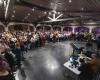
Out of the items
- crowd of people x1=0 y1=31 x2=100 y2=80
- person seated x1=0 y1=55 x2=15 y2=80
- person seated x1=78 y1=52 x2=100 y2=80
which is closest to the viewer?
person seated x1=78 y1=52 x2=100 y2=80

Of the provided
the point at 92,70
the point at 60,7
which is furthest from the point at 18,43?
the point at 92,70

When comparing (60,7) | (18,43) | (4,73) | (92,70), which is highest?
(60,7)

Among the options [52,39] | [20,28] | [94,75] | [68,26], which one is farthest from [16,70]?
[68,26]

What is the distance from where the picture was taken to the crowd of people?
5371 mm

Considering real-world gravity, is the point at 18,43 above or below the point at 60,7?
below

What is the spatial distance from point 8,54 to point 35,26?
885 inches

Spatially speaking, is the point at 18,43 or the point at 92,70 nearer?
the point at 92,70

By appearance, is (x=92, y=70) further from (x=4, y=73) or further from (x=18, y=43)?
(x=18, y=43)

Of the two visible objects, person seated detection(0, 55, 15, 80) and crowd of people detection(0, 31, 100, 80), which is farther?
crowd of people detection(0, 31, 100, 80)

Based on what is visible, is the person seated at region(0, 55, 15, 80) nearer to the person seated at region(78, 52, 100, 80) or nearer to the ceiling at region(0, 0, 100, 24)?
the person seated at region(78, 52, 100, 80)

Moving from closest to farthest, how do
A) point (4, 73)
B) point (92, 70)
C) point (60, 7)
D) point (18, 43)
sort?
point (92, 70), point (4, 73), point (18, 43), point (60, 7)

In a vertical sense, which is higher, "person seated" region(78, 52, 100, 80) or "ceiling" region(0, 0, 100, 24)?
"ceiling" region(0, 0, 100, 24)

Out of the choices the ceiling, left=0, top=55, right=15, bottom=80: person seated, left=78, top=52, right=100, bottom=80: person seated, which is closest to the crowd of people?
left=0, top=55, right=15, bottom=80: person seated

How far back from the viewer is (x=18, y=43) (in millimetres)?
8312
